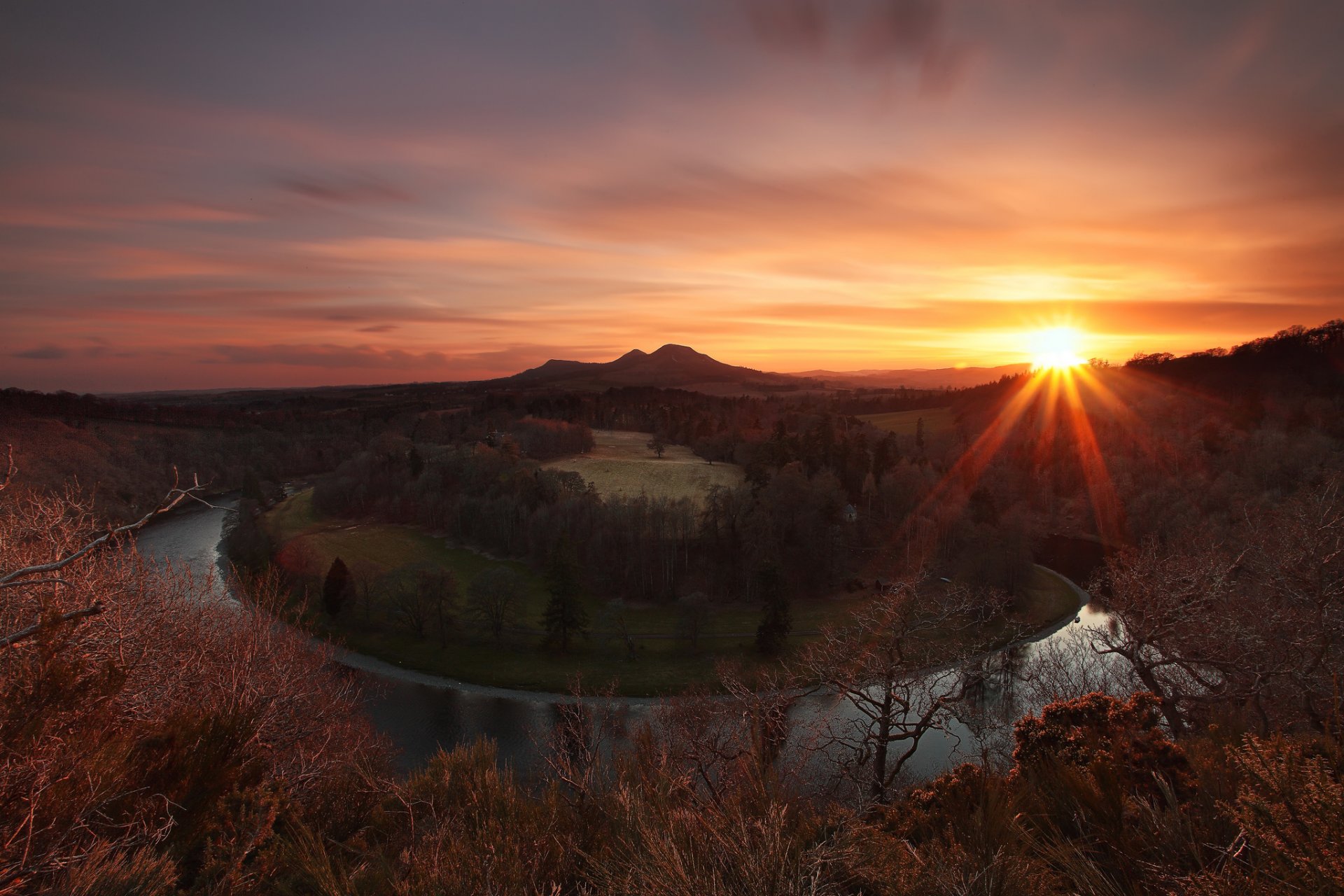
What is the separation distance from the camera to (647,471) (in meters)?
59.0

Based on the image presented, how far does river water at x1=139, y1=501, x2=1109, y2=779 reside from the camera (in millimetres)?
21828

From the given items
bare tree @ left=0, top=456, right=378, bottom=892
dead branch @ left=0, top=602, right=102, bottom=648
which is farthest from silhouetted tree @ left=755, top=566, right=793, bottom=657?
dead branch @ left=0, top=602, right=102, bottom=648

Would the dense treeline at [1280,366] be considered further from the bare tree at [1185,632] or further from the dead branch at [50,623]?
the dead branch at [50,623]

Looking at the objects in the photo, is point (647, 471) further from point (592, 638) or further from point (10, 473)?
point (10, 473)

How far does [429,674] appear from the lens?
3112cm

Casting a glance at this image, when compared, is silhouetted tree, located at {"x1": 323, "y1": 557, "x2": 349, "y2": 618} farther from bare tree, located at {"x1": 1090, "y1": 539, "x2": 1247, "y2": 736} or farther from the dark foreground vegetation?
bare tree, located at {"x1": 1090, "y1": 539, "x2": 1247, "y2": 736}

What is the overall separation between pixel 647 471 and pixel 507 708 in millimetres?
32938

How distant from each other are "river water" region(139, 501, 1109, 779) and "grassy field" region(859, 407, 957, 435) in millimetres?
46177

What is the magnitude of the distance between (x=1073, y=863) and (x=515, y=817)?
502cm

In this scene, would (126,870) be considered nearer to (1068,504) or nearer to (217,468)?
(1068,504)

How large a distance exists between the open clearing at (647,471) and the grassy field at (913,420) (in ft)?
89.5

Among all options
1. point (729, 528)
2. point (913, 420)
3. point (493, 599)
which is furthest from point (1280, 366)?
point (493, 599)

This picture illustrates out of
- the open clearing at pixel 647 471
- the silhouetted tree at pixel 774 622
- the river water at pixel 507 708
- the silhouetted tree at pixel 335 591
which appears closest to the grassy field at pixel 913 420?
the open clearing at pixel 647 471

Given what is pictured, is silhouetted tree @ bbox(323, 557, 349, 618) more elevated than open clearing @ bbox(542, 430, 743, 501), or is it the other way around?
open clearing @ bbox(542, 430, 743, 501)
